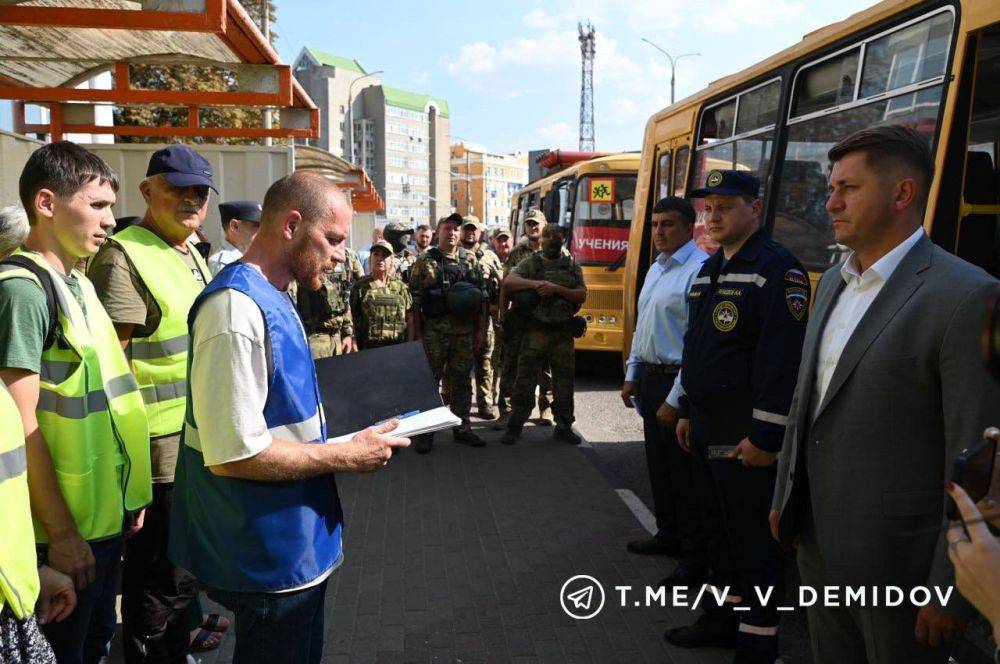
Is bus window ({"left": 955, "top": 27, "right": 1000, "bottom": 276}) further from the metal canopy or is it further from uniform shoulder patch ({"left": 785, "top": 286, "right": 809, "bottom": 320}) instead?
the metal canopy

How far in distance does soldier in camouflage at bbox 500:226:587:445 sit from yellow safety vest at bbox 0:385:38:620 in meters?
5.99

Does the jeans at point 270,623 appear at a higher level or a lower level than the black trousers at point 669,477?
higher

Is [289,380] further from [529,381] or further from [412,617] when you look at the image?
[529,381]

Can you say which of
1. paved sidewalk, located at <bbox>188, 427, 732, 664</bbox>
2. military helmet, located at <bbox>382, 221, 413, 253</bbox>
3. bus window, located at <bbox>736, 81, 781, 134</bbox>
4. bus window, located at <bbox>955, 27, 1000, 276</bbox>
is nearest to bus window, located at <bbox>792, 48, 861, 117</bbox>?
bus window, located at <bbox>736, 81, 781, 134</bbox>

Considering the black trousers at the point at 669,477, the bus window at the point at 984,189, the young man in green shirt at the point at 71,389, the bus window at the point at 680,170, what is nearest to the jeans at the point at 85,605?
the young man in green shirt at the point at 71,389

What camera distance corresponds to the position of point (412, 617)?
4.02m

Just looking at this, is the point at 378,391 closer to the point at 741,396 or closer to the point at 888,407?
the point at 888,407

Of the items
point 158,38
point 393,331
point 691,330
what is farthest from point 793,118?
point 158,38

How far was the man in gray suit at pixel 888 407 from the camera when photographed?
2037 millimetres

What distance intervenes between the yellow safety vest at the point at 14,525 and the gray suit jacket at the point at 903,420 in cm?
213

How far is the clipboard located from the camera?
2348mm

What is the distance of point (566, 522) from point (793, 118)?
3220mm

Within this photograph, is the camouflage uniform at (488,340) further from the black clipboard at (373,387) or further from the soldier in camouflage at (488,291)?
the black clipboard at (373,387)

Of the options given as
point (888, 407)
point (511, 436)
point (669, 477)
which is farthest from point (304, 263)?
point (511, 436)
